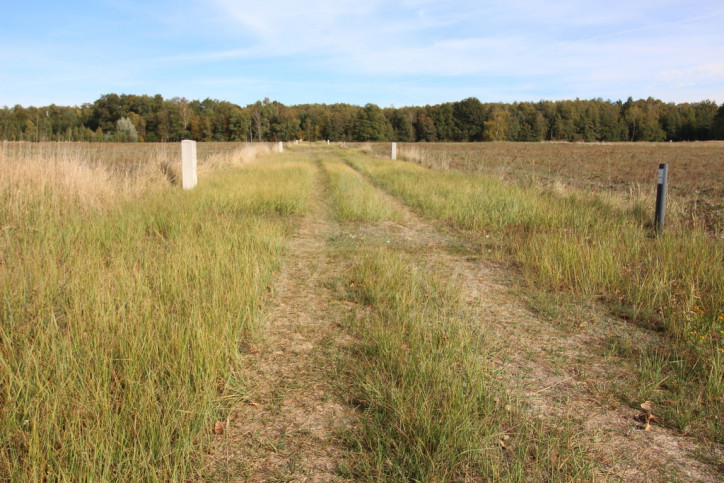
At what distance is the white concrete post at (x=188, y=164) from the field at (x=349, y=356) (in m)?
3.67

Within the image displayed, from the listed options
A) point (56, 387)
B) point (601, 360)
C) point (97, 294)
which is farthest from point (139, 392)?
point (601, 360)

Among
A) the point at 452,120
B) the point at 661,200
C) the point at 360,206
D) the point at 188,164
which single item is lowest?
the point at 360,206

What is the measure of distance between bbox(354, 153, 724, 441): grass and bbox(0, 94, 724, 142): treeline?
228ft

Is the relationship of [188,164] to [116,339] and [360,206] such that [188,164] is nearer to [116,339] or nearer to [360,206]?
[360,206]

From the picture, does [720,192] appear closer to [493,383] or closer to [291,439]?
[493,383]

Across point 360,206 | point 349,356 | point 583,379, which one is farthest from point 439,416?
point 360,206

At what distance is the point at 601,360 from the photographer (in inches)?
119

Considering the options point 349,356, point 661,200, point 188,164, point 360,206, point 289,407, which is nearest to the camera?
point 289,407

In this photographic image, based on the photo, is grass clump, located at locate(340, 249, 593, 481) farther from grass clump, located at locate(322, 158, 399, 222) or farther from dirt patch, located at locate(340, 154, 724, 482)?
grass clump, located at locate(322, 158, 399, 222)

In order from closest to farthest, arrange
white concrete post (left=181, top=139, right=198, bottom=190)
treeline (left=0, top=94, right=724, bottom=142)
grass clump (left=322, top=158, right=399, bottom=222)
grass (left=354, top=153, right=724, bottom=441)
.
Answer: grass (left=354, top=153, right=724, bottom=441)
grass clump (left=322, top=158, right=399, bottom=222)
white concrete post (left=181, top=139, right=198, bottom=190)
treeline (left=0, top=94, right=724, bottom=142)

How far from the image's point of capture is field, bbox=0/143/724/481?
193 centimetres

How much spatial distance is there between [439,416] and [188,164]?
30.0 feet

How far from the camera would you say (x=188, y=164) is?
9820 mm

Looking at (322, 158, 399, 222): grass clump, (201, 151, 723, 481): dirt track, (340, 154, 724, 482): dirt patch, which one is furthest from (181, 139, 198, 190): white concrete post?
(340, 154, 724, 482): dirt patch
